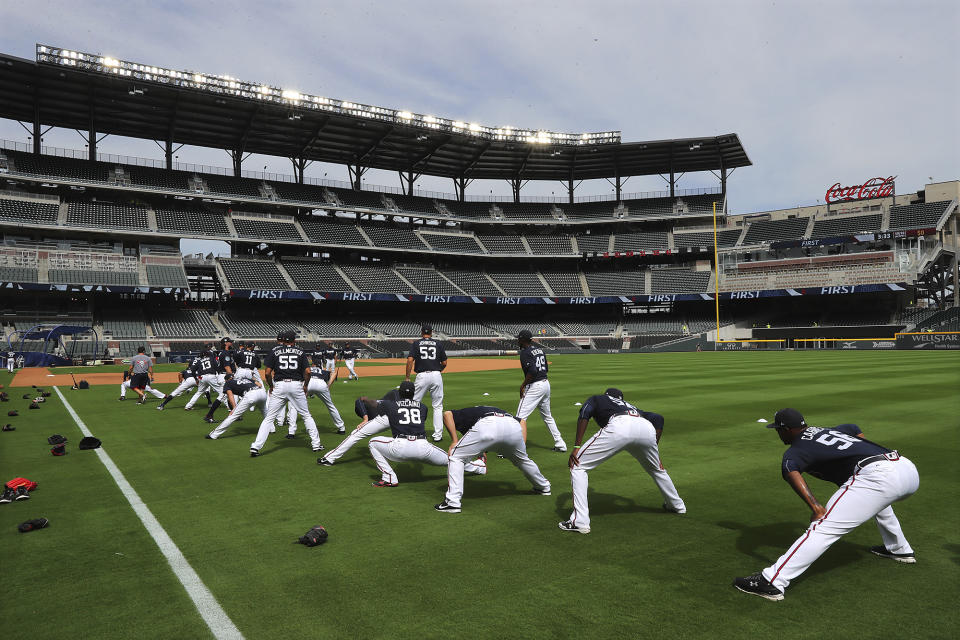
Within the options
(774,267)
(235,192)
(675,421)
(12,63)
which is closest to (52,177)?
(12,63)

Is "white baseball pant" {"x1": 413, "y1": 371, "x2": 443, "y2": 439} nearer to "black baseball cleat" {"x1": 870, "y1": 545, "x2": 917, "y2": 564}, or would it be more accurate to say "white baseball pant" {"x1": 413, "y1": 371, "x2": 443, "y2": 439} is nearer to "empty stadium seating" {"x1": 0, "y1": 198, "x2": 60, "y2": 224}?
"black baseball cleat" {"x1": 870, "y1": 545, "x2": 917, "y2": 564}

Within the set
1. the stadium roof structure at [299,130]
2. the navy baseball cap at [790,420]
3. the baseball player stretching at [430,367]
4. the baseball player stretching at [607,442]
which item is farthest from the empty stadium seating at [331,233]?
the navy baseball cap at [790,420]

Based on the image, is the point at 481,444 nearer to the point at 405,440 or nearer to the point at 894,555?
the point at 405,440

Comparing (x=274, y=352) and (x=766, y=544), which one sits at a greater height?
(x=274, y=352)

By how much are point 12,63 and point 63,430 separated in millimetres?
42402

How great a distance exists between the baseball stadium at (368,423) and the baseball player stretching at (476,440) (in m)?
0.04

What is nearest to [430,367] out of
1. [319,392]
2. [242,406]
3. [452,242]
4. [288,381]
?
[319,392]

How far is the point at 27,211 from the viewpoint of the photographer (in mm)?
48219

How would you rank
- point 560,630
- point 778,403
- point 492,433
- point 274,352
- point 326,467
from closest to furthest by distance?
point 560,630, point 492,433, point 326,467, point 274,352, point 778,403

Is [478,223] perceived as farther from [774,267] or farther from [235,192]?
[774,267]

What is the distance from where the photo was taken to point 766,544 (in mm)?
5793

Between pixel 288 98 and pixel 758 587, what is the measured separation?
54316 millimetres

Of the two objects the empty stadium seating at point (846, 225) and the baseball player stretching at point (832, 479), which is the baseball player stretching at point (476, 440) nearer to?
the baseball player stretching at point (832, 479)

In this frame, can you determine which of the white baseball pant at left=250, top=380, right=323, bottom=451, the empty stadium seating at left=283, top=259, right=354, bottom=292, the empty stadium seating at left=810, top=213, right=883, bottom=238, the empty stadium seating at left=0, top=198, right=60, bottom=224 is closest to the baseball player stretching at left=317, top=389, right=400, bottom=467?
the white baseball pant at left=250, top=380, right=323, bottom=451
